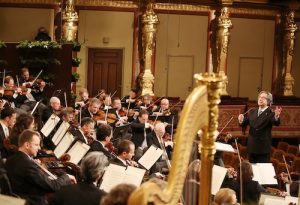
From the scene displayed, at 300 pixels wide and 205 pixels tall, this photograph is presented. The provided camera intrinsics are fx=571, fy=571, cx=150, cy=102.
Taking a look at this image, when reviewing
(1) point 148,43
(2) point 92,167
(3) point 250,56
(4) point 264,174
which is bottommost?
(4) point 264,174

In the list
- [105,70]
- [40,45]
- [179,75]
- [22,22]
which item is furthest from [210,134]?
[179,75]

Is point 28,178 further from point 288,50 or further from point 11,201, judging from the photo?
point 288,50

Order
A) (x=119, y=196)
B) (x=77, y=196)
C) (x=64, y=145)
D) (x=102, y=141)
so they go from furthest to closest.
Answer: (x=102, y=141) → (x=64, y=145) → (x=77, y=196) → (x=119, y=196)

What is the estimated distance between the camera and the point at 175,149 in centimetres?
215

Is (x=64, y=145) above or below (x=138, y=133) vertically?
→ above

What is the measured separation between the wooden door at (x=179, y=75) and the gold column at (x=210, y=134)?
12167 mm

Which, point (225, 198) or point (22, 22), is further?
point (22, 22)

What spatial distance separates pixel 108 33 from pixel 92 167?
10.3 metres

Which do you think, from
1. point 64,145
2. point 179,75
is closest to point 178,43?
point 179,75

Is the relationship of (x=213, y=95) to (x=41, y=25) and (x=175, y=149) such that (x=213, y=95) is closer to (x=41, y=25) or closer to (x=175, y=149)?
(x=175, y=149)

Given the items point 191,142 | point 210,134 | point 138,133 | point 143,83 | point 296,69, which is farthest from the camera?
point 296,69

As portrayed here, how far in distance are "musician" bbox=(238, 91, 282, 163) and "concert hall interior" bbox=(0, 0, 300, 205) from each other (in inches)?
0.6

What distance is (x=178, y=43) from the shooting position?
14.7 meters

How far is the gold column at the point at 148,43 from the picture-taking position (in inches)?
530
